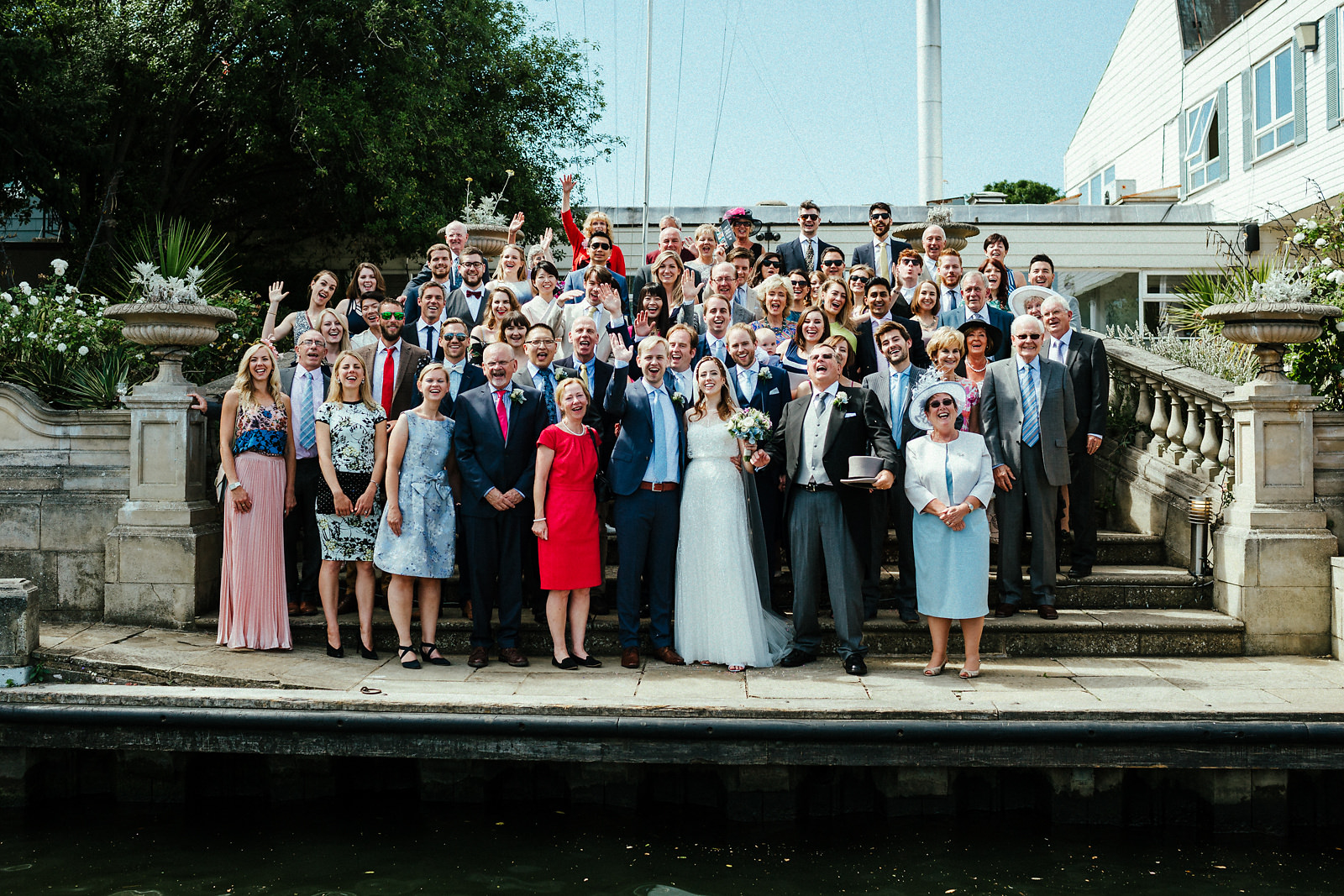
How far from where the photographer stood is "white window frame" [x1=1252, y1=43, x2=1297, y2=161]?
16.4 m

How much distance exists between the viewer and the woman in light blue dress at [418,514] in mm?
6301

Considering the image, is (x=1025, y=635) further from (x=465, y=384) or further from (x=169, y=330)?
(x=169, y=330)

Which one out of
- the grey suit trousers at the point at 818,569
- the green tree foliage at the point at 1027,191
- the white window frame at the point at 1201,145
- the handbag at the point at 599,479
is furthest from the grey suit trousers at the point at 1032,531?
the green tree foliage at the point at 1027,191

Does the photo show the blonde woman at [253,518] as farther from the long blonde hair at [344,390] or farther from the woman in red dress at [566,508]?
the woman in red dress at [566,508]

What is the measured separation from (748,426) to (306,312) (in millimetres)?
3742

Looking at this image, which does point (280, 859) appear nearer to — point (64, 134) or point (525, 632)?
point (525, 632)

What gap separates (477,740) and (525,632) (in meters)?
1.32

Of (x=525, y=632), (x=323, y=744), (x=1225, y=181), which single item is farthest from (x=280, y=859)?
(x=1225, y=181)

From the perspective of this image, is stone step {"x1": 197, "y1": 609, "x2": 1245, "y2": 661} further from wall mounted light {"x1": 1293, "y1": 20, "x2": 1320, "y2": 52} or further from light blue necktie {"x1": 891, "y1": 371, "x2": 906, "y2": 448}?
wall mounted light {"x1": 1293, "y1": 20, "x2": 1320, "y2": 52}

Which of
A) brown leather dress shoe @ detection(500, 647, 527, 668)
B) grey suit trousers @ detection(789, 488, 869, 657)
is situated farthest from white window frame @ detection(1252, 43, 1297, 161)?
brown leather dress shoe @ detection(500, 647, 527, 668)

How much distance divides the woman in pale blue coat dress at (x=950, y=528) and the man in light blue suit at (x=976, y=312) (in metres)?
1.79

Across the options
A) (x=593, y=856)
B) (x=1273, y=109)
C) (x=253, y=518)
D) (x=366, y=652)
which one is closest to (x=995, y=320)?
(x=593, y=856)

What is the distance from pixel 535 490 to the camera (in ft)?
20.8

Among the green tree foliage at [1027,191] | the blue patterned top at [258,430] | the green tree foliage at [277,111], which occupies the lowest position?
the blue patterned top at [258,430]
